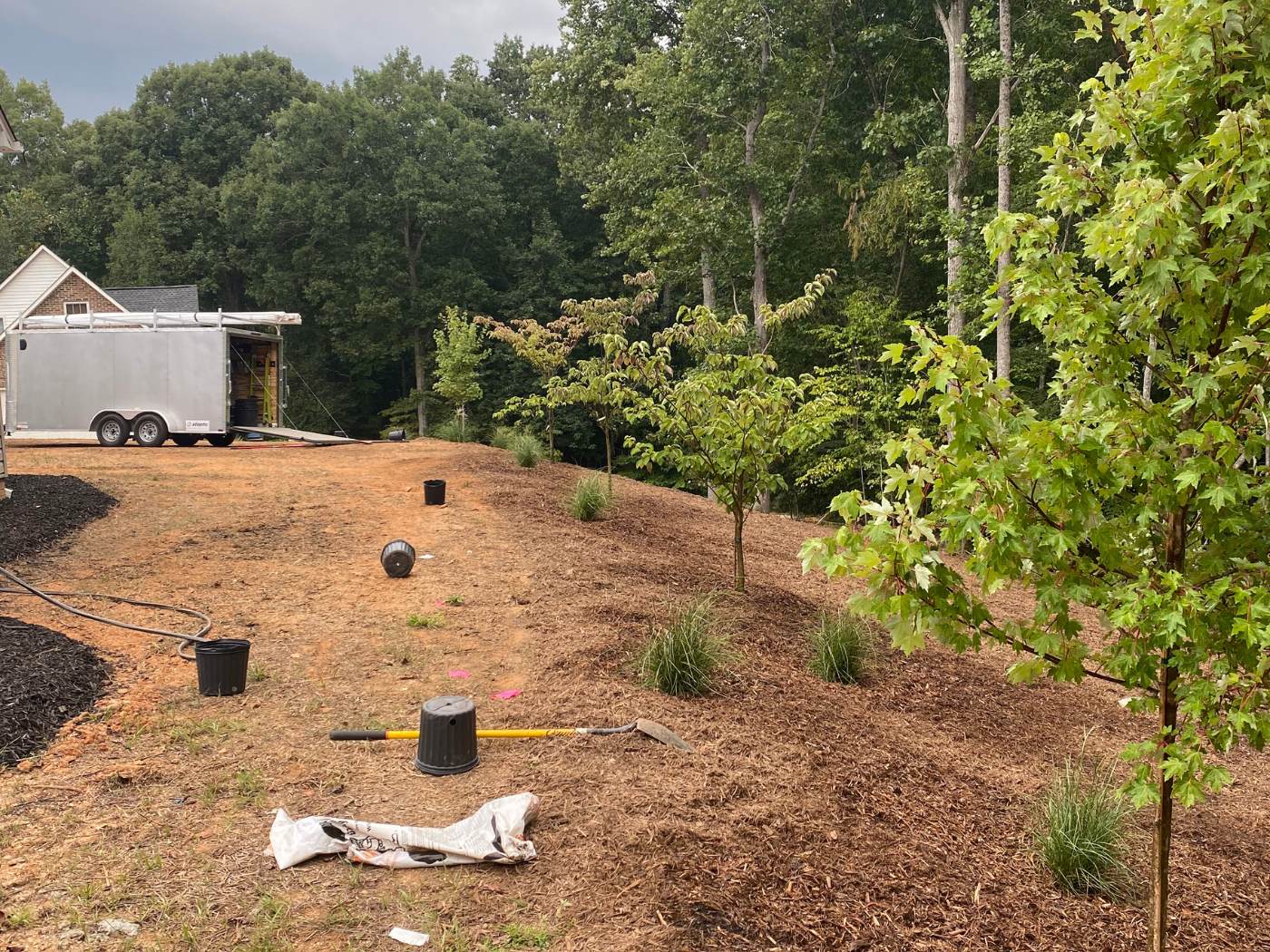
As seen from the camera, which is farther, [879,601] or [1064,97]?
[1064,97]

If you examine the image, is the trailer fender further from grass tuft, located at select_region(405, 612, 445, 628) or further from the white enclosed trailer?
grass tuft, located at select_region(405, 612, 445, 628)

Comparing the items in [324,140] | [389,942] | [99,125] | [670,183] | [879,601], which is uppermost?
[99,125]

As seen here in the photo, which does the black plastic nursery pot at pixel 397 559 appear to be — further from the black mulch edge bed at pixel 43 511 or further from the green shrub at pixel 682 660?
the black mulch edge bed at pixel 43 511

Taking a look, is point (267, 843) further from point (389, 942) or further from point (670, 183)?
point (670, 183)

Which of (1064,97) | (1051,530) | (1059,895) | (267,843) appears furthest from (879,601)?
(1064,97)

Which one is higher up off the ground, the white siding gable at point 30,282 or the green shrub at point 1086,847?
the white siding gable at point 30,282

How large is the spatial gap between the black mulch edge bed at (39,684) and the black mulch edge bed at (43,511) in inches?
104

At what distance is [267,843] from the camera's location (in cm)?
356

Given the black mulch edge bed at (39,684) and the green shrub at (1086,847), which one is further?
the black mulch edge bed at (39,684)

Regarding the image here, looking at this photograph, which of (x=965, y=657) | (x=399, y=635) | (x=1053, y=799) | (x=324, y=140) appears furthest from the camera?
(x=324, y=140)

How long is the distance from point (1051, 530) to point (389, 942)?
2.63 meters

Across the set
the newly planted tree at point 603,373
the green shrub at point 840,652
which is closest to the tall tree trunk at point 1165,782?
the green shrub at point 840,652

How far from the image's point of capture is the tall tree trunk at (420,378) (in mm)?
32094

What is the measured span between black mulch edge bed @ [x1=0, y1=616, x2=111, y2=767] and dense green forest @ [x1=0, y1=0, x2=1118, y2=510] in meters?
5.93
